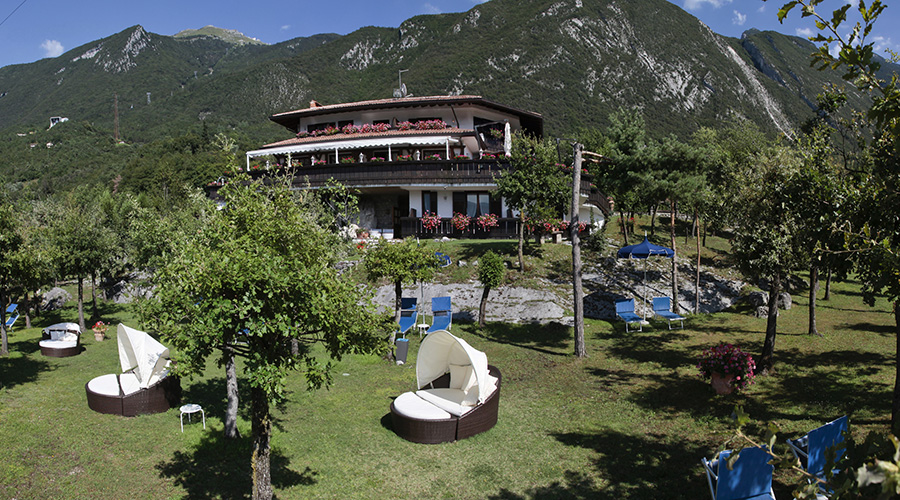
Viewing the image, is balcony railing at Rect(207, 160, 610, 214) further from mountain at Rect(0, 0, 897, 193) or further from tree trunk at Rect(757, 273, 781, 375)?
mountain at Rect(0, 0, 897, 193)

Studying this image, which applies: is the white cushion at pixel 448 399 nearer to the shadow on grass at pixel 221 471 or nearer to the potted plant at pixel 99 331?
the shadow on grass at pixel 221 471

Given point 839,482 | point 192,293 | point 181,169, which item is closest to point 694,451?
point 839,482

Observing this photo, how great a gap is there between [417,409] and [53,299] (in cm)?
2486

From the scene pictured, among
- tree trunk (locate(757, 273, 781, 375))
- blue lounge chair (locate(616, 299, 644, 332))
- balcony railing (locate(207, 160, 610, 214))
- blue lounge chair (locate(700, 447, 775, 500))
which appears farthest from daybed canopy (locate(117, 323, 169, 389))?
balcony railing (locate(207, 160, 610, 214))

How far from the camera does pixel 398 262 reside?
16203 mm

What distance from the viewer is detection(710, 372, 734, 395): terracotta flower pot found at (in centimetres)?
1124

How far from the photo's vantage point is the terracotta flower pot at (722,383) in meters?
11.2

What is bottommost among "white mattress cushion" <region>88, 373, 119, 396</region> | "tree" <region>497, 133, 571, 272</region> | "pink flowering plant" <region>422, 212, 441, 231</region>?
"white mattress cushion" <region>88, 373, 119, 396</region>

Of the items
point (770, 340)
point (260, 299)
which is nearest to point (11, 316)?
point (260, 299)

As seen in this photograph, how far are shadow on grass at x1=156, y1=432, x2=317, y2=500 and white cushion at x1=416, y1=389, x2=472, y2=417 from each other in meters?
2.93

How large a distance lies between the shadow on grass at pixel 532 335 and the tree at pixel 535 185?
4035mm

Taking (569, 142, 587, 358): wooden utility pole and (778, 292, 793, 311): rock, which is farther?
(778, 292, 793, 311): rock

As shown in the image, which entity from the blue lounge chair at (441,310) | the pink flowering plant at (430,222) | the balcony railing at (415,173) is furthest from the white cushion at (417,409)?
the balcony railing at (415,173)

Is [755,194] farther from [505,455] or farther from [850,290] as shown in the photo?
[850,290]
